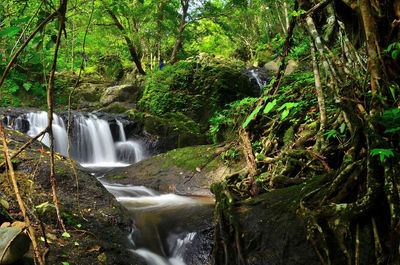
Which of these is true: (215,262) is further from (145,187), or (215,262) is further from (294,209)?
(145,187)

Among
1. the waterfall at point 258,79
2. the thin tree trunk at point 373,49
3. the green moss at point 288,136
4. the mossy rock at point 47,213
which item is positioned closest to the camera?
the thin tree trunk at point 373,49

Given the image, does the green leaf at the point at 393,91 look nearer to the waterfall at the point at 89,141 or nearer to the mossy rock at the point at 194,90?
the mossy rock at the point at 194,90

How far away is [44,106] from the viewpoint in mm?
14070

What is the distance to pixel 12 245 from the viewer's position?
1.65 metres

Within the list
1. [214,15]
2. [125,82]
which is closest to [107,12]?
[214,15]

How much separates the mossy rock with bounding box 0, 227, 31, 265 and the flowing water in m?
0.88

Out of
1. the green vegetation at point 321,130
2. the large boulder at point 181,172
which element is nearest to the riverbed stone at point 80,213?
the green vegetation at point 321,130

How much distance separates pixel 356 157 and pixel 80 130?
10266mm

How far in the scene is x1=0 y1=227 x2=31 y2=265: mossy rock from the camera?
1.64 metres

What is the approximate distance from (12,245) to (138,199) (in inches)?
156

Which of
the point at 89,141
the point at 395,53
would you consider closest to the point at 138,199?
the point at 395,53

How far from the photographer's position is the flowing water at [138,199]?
351 cm

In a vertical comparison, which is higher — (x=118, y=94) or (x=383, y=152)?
(x=118, y=94)

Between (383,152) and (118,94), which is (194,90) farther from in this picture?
(383,152)
